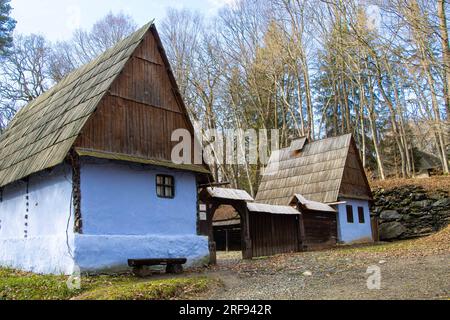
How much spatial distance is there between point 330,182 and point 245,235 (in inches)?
348

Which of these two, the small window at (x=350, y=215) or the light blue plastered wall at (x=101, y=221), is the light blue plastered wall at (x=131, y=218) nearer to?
the light blue plastered wall at (x=101, y=221)

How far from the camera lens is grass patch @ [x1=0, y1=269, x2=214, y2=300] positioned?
8.56m

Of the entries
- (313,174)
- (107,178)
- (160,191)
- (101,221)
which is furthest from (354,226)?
(101,221)

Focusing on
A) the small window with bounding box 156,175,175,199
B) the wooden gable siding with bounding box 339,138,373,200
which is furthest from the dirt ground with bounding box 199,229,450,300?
the wooden gable siding with bounding box 339,138,373,200

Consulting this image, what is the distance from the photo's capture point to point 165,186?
44.9 feet

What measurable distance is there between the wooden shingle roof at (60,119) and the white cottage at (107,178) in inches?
1.7

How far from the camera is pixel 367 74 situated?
2953 centimetres

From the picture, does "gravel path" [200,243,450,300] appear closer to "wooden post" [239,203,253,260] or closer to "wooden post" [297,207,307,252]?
"wooden post" [239,203,253,260]

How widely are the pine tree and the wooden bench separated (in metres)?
25.7

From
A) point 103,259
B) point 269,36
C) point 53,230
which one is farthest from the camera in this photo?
point 269,36

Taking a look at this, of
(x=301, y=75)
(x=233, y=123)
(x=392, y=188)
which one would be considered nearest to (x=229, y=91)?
(x=233, y=123)

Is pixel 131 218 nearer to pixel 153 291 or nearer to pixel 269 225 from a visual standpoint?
pixel 153 291
